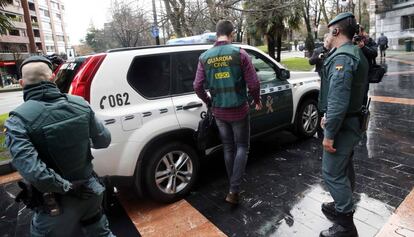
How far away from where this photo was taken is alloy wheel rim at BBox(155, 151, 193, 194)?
11.9 feet

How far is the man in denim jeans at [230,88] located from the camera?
326 centimetres

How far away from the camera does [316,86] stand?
5.33 m

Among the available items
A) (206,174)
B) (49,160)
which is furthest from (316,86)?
(49,160)

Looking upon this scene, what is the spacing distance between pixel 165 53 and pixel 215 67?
0.74m

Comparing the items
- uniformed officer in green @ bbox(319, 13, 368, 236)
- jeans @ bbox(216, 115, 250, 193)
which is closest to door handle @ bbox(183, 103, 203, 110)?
jeans @ bbox(216, 115, 250, 193)

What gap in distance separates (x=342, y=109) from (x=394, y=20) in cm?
3246

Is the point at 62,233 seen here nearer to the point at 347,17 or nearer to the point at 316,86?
the point at 347,17

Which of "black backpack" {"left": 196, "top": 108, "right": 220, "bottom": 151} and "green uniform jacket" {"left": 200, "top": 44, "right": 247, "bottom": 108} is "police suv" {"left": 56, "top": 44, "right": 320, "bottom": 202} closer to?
"black backpack" {"left": 196, "top": 108, "right": 220, "bottom": 151}

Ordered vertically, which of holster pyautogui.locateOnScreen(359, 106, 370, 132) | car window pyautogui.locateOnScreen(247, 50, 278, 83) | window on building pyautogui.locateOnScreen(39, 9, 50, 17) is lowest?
holster pyautogui.locateOnScreen(359, 106, 370, 132)

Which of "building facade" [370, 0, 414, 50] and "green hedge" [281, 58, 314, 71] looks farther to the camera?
"building facade" [370, 0, 414, 50]

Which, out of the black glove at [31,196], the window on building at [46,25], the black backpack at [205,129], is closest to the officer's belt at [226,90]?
the black backpack at [205,129]

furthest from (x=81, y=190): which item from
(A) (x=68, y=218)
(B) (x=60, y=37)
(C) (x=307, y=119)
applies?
(B) (x=60, y=37)

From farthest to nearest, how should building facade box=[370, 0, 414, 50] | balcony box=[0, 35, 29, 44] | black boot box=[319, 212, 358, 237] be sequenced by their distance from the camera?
balcony box=[0, 35, 29, 44] → building facade box=[370, 0, 414, 50] → black boot box=[319, 212, 358, 237]

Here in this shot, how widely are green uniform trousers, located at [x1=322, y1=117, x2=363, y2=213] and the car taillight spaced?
2.29 meters
